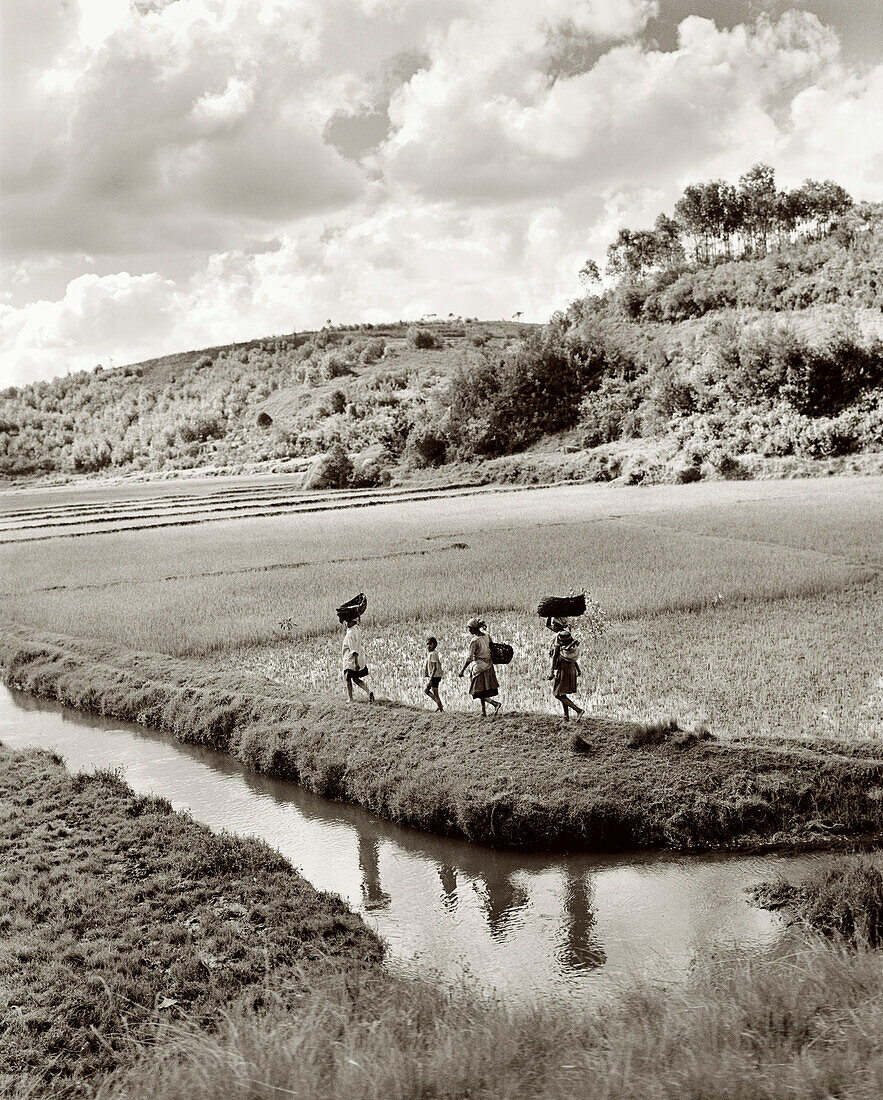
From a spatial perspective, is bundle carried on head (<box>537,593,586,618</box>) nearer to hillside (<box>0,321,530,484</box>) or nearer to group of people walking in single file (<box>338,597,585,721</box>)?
group of people walking in single file (<box>338,597,585,721</box>)

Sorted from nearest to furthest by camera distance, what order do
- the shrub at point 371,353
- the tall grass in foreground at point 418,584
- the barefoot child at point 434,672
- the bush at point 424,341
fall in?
1. the barefoot child at point 434,672
2. the tall grass in foreground at point 418,584
3. the shrub at point 371,353
4. the bush at point 424,341

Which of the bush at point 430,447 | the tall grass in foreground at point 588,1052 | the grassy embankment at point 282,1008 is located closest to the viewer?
the tall grass in foreground at point 588,1052

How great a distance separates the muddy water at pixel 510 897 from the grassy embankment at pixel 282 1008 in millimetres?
553

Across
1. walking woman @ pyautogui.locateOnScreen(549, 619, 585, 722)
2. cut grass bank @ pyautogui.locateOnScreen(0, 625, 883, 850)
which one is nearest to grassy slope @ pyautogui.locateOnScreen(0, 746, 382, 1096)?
cut grass bank @ pyautogui.locateOnScreen(0, 625, 883, 850)

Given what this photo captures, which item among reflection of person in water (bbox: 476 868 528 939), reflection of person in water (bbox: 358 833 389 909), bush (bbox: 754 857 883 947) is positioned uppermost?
bush (bbox: 754 857 883 947)

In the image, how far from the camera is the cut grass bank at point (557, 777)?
9500mm

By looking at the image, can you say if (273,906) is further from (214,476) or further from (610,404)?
(214,476)

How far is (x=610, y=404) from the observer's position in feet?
222

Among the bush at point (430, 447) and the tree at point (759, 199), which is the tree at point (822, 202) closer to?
the tree at point (759, 199)

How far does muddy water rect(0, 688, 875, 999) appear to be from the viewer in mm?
7395

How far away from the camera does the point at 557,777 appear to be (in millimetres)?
10281

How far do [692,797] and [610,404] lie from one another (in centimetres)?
6077

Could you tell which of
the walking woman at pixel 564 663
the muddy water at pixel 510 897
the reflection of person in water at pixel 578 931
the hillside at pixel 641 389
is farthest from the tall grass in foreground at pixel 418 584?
the hillside at pixel 641 389

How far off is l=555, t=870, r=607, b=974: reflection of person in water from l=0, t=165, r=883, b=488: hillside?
4349 cm
